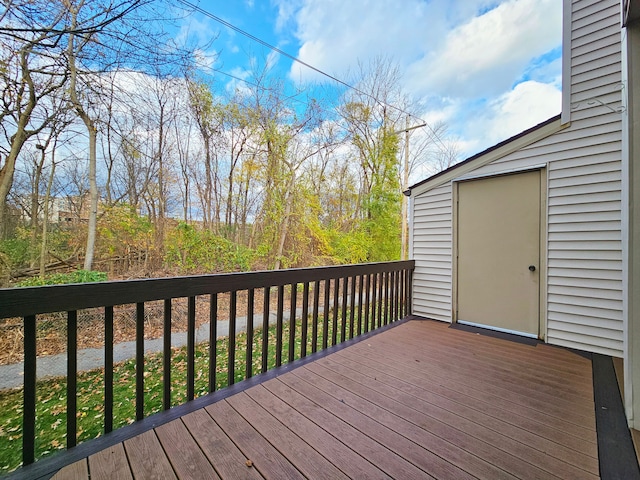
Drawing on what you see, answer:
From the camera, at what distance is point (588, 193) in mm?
2861

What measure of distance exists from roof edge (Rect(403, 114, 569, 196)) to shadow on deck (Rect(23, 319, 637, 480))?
245cm

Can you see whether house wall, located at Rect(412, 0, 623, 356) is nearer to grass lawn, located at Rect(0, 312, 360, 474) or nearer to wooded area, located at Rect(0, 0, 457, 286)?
grass lawn, located at Rect(0, 312, 360, 474)

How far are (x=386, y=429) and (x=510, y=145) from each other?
3.52 metres

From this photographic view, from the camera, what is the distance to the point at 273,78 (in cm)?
672

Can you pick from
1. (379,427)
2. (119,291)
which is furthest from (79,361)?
(379,427)

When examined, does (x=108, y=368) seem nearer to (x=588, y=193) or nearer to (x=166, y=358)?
(x=166, y=358)

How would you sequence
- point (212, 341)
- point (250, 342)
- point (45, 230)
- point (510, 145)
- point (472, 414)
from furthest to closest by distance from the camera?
1. point (45, 230)
2. point (510, 145)
3. point (250, 342)
4. point (212, 341)
5. point (472, 414)

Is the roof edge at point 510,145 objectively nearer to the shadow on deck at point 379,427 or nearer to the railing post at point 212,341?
the shadow on deck at point 379,427

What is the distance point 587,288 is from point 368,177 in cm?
671

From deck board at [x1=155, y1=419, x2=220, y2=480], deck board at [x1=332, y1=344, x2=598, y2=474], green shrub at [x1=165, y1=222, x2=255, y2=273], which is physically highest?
green shrub at [x1=165, y1=222, x2=255, y2=273]

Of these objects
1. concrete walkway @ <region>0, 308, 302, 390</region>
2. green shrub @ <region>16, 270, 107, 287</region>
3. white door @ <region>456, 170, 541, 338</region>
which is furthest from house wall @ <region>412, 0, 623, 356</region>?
green shrub @ <region>16, 270, 107, 287</region>

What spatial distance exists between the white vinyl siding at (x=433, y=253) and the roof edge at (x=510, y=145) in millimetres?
183

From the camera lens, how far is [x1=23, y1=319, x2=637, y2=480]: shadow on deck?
1.31 m

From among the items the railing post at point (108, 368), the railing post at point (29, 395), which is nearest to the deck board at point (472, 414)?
the railing post at point (108, 368)
